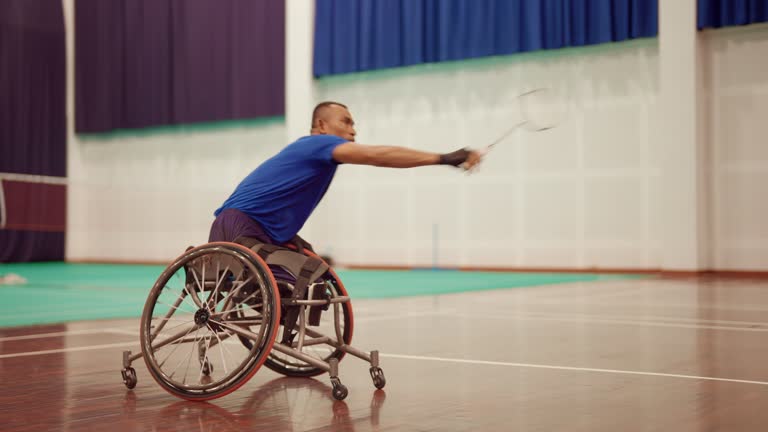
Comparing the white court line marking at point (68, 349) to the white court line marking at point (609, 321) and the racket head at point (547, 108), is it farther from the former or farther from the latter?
the racket head at point (547, 108)

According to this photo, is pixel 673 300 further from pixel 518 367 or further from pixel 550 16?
→ pixel 550 16

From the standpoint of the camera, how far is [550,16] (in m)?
15.5

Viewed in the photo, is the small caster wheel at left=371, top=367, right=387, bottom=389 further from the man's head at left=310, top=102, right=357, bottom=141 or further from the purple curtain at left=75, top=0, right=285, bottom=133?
the purple curtain at left=75, top=0, right=285, bottom=133

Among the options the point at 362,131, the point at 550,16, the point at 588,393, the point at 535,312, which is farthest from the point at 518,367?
the point at 362,131

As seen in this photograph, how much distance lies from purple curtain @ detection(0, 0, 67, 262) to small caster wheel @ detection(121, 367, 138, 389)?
16.5m

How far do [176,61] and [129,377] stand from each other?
55.5ft

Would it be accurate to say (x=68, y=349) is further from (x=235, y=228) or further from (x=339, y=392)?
(x=339, y=392)

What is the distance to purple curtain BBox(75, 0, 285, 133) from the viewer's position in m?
18.6

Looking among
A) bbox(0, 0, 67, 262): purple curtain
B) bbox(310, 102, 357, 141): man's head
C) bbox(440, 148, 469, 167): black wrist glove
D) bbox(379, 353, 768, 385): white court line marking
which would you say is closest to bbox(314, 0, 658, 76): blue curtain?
bbox(0, 0, 67, 262): purple curtain

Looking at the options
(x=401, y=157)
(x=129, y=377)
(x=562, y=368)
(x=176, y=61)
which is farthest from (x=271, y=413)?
(x=176, y=61)

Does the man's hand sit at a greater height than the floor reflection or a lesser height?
greater

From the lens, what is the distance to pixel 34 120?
20.7 m

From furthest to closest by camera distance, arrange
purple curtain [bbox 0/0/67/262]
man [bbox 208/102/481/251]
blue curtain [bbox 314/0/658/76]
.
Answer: purple curtain [bbox 0/0/67/262], blue curtain [bbox 314/0/658/76], man [bbox 208/102/481/251]

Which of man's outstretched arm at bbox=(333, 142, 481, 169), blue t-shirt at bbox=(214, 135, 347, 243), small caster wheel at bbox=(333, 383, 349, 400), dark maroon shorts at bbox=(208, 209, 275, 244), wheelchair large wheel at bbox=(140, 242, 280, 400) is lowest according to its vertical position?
small caster wheel at bbox=(333, 383, 349, 400)
